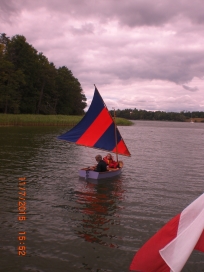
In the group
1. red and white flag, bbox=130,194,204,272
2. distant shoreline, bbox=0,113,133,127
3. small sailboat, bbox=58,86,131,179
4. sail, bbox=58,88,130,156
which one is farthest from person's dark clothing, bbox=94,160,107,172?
distant shoreline, bbox=0,113,133,127

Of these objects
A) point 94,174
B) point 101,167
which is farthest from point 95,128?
point 94,174

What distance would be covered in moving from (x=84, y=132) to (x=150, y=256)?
572 inches

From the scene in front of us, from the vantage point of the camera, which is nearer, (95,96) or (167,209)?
(167,209)

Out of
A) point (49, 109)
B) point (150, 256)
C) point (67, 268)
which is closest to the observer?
point (150, 256)

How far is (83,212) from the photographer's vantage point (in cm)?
1093

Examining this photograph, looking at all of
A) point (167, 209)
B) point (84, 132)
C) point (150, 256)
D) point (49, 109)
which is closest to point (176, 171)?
point (84, 132)

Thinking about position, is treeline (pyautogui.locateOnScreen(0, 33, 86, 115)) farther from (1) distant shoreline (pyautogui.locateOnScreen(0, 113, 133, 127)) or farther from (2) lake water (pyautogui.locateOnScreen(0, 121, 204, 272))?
(2) lake water (pyautogui.locateOnScreen(0, 121, 204, 272))

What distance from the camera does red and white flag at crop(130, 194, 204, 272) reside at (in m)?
4.16

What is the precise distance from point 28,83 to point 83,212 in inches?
2662

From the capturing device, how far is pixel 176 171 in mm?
19859

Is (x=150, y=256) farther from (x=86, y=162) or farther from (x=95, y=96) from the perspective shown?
(x=86, y=162)

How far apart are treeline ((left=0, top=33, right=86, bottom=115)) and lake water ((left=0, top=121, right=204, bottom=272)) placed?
152 feet

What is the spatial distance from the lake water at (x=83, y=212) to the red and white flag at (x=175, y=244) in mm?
2975

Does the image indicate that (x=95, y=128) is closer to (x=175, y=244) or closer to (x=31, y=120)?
(x=175, y=244)
